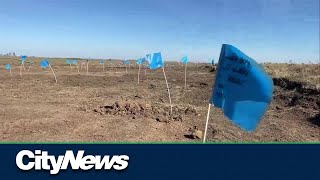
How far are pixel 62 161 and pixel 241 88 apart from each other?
2557 mm

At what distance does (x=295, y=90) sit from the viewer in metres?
18.1

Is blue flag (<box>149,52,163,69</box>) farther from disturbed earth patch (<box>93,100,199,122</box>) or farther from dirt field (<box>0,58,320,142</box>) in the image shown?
disturbed earth patch (<box>93,100,199,122</box>)

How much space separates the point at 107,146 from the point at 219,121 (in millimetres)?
7538

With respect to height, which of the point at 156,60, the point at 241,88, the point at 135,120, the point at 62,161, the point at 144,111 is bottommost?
the point at 135,120

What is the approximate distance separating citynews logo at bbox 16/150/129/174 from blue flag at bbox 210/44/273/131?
1831 mm

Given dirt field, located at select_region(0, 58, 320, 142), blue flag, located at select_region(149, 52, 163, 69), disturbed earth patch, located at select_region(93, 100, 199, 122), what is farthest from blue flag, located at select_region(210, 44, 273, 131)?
blue flag, located at select_region(149, 52, 163, 69)

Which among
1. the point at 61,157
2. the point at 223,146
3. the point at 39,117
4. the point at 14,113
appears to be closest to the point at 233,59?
the point at 223,146

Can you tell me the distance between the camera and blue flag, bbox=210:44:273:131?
5.12 meters

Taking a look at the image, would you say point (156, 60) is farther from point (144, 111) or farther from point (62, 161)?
point (62, 161)

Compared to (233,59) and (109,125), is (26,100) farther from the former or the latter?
(233,59)

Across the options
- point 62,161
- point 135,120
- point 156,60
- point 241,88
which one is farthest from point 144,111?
point 62,161

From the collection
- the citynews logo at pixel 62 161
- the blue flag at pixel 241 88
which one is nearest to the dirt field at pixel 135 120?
the blue flag at pixel 241 88

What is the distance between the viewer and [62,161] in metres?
4.80

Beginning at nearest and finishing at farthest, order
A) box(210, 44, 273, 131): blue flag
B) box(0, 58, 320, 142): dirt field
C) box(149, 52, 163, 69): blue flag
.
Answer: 1. box(210, 44, 273, 131): blue flag
2. box(0, 58, 320, 142): dirt field
3. box(149, 52, 163, 69): blue flag
